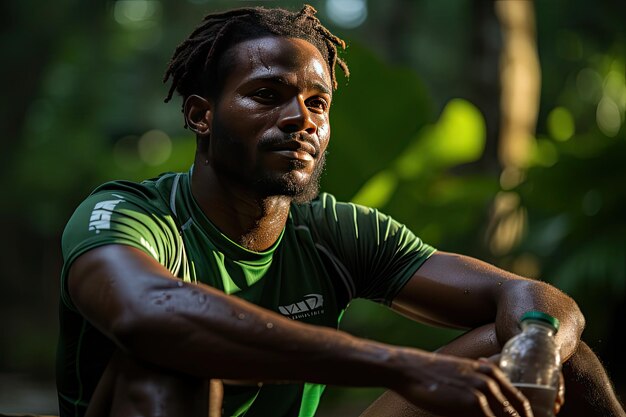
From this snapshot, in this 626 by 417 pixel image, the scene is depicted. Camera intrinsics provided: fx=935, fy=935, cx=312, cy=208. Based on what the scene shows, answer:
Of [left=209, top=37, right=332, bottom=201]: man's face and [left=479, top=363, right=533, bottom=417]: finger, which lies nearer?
[left=479, top=363, right=533, bottom=417]: finger

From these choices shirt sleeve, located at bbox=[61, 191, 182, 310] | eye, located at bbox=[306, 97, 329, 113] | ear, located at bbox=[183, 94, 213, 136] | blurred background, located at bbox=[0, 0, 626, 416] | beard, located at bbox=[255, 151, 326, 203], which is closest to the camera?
shirt sleeve, located at bbox=[61, 191, 182, 310]

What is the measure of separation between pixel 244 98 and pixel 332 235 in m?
0.50

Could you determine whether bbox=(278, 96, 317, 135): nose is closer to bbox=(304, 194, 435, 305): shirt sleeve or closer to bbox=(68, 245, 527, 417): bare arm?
bbox=(304, 194, 435, 305): shirt sleeve

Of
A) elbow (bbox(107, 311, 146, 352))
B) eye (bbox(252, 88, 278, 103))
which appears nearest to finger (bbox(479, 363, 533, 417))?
elbow (bbox(107, 311, 146, 352))

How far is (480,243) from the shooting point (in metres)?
6.04

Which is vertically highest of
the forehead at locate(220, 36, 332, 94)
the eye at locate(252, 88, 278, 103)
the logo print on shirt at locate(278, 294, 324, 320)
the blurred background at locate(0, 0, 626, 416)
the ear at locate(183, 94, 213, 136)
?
the forehead at locate(220, 36, 332, 94)

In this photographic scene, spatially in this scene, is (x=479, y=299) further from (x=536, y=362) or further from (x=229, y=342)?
(x=229, y=342)

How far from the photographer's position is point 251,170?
2.59 metres

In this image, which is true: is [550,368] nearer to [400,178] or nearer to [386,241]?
[386,241]

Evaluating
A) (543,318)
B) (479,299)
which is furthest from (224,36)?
(543,318)

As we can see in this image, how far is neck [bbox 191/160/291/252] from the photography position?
265 cm

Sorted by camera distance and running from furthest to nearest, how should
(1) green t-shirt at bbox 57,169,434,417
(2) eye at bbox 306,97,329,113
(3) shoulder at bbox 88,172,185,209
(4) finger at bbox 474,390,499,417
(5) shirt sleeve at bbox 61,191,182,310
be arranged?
1. (2) eye at bbox 306,97,329,113
2. (3) shoulder at bbox 88,172,185,209
3. (1) green t-shirt at bbox 57,169,434,417
4. (5) shirt sleeve at bbox 61,191,182,310
5. (4) finger at bbox 474,390,499,417

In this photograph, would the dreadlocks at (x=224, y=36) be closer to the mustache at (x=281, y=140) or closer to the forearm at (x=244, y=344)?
the mustache at (x=281, y=140)

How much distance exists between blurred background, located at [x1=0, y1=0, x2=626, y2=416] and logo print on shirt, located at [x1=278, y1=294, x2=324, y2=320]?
57.5 inches
